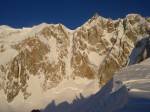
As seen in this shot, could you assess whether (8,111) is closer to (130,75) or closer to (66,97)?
(66,97)

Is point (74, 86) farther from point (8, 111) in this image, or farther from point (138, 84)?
point (138, 84)

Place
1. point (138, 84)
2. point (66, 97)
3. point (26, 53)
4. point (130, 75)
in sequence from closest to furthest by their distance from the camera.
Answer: point (138, 84) < point (130, 75) < point (66, 97) < point (26, 53)

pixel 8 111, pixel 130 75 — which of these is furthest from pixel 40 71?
pixel 130 75

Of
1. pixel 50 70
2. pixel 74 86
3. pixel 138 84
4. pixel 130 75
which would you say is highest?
pixel 50 70

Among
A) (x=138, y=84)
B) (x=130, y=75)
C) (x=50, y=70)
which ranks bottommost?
(x=138, y=84)

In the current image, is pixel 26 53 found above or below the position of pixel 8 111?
above

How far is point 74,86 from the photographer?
614ft

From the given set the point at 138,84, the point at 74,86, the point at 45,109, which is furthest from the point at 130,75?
the point at 74,86

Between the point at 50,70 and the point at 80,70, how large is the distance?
57.7ft

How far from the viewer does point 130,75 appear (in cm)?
2720

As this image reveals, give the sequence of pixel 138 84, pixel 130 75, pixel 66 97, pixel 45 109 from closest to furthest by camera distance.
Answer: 1. pixel 138 84
2. pixel 130 75
3. pixel 45 109
4. pixel 66 97

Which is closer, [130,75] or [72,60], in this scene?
[130,75]

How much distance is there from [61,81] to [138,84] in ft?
562

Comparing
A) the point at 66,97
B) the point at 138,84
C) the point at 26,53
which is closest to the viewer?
the point at 138,84
